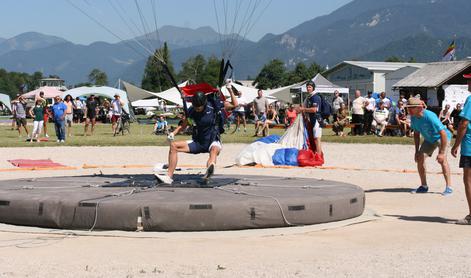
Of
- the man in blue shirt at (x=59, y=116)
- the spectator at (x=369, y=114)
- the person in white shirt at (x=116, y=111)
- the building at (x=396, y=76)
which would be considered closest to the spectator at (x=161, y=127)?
the person in white shirt at (x=116, y=111)

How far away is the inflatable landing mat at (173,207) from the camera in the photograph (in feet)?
26.1

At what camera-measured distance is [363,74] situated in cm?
8644

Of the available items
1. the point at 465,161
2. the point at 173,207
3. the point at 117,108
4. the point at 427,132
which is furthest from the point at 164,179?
the point at 117,108

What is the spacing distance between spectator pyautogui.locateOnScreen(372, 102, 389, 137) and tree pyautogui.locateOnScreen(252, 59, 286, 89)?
107m

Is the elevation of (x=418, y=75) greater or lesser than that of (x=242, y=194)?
greater

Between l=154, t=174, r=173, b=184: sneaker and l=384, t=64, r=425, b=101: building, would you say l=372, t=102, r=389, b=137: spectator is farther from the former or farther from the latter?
l=384, t=64, r=425, b=101: building

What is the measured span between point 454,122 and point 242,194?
22430 millimetres

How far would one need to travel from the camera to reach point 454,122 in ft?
96.7

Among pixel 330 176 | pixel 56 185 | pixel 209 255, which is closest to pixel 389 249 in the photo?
pixel 209 255

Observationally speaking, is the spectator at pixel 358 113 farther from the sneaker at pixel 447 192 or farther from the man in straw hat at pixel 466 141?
the man in straw hat at pixel 466 141

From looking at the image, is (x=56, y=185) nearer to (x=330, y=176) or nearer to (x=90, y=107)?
(x=330, y=176)

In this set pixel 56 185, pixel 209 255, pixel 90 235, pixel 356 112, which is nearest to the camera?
pixel 209 255

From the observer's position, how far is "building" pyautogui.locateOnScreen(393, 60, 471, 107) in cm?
4359

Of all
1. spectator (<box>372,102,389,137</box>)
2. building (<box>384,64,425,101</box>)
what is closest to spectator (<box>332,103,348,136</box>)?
spectator (<box>372,102,389,137</box>)
